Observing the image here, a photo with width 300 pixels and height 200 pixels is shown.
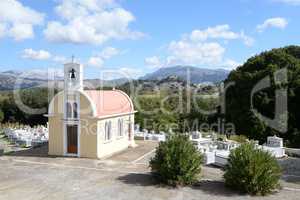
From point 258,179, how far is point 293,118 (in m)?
19.1

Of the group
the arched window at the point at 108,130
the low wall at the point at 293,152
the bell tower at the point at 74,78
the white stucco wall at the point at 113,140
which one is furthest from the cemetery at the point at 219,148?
the bell tower at the point at 74,78

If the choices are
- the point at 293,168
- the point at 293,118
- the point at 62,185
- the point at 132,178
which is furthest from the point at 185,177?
the point at 293,118

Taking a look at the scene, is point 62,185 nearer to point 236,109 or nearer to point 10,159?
point 10,159

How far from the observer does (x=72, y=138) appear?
24.6 m

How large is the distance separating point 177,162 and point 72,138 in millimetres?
9636

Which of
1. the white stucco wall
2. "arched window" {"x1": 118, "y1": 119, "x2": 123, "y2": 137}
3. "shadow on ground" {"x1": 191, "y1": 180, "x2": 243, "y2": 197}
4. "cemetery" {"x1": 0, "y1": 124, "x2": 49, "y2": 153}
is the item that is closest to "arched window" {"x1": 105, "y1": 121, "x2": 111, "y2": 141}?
the white stucco wall

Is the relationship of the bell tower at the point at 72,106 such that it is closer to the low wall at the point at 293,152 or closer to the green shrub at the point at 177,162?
the green shrub at the point at 177,162

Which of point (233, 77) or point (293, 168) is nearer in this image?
point (293, 168)

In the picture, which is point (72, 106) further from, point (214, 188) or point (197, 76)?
point (197, 76)

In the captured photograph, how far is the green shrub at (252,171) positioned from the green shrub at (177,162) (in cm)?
159

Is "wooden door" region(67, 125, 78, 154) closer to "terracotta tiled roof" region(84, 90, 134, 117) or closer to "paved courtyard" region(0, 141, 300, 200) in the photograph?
"paved courtyard" region(0, 141, 300, 200)

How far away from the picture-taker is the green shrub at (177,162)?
17.1 m

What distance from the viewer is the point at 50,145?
82.1 ft

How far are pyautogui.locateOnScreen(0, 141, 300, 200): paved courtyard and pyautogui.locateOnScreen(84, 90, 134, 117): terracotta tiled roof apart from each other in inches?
130
